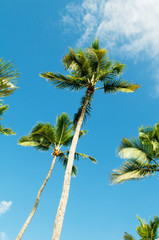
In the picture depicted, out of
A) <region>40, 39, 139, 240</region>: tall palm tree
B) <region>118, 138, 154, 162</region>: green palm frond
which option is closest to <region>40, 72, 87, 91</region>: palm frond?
<region>40, 39, 139, 240</region>: tall palm tree

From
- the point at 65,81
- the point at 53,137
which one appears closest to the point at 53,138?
the point at 53,137

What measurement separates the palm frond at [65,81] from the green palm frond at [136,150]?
366 centimetres

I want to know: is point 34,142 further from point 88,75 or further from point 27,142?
point 88,75

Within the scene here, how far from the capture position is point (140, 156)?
9.66m

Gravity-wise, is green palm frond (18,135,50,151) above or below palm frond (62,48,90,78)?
below

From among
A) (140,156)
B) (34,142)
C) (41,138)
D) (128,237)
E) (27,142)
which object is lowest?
(128,237)

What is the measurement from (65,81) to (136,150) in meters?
5.02

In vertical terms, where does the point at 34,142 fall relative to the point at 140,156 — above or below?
above

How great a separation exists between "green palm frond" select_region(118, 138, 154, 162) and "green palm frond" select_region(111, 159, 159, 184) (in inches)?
11.4

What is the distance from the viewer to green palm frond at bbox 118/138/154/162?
962 cm

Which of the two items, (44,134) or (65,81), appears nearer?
(65,81)

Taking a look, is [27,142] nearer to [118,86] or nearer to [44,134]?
[44,134]

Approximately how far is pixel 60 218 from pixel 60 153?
7694 mm

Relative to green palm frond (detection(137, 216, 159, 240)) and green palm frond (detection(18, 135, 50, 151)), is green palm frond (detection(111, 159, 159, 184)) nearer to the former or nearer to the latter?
green palm frond (detection(137, 216, 159, 240))
